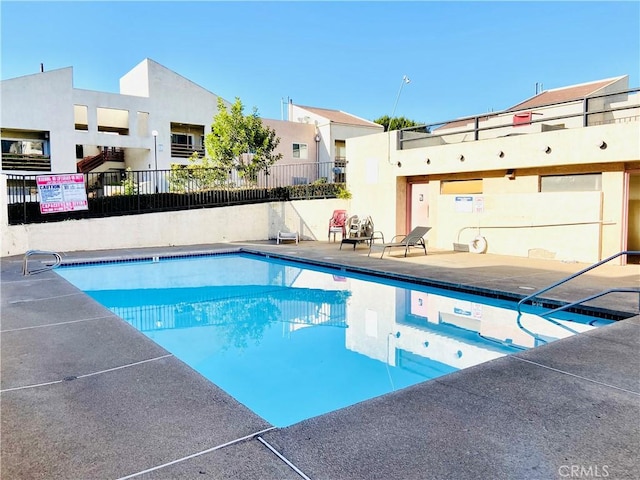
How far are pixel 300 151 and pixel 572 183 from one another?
19074 millimetres

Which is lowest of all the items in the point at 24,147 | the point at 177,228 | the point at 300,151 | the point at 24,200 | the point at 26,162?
the point at 177,228

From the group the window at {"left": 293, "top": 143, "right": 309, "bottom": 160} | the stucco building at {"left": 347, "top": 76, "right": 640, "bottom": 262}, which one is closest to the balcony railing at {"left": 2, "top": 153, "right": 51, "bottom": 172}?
the window at {"left": 293, "top": 143, "right": 309, "bottom": 160}

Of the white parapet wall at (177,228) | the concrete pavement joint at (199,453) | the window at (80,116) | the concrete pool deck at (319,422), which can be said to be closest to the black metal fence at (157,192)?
the white parapet wall at (177,228)

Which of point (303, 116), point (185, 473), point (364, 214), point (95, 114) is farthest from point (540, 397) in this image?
point (303, 116)

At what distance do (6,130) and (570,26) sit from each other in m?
25.7

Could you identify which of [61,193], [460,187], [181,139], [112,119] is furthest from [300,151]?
[61,193]

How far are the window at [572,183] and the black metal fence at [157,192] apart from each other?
7029 mm

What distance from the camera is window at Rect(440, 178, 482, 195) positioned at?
1233 centimetres

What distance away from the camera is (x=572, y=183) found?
1035 centimetres

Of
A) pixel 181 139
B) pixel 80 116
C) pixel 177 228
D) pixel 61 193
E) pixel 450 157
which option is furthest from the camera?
pixel 181 139

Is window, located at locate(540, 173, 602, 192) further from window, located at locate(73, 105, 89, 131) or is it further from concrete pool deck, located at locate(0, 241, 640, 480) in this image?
window, located at locate(73, 105, 89, 131)

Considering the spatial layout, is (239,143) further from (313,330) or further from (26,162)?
(313,330)

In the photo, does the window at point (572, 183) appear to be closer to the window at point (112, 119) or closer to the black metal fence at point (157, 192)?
the black metal fence at point (157, 192)

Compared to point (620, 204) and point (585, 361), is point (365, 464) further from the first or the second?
point (620, 204)
